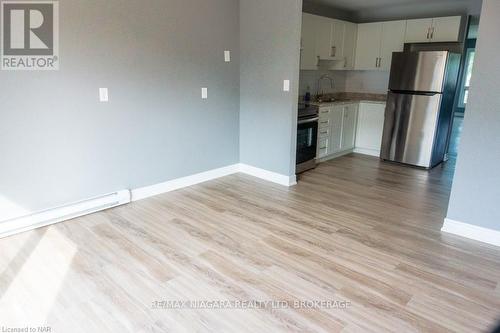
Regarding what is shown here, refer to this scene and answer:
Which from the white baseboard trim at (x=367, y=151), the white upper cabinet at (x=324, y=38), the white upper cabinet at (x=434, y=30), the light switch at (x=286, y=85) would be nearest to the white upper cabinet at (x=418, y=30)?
the white upper cabinet at (x=434, y=30)

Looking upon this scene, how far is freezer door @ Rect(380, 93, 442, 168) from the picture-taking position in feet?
16.4

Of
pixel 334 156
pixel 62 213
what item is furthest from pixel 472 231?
pixel 62 213

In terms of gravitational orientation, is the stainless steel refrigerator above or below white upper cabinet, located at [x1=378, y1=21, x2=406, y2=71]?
below

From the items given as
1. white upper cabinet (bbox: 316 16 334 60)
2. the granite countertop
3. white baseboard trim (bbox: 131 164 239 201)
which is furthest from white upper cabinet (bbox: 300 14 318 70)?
white baseboard trim (bbox: 131 164 239 201)

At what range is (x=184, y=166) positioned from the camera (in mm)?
4129

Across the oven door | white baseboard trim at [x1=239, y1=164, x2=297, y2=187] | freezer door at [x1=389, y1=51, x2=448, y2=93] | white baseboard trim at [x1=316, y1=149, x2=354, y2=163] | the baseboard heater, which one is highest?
freezer door at [x1=389, y1=51, x2=448, y2=93]

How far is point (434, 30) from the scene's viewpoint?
510 centimetres

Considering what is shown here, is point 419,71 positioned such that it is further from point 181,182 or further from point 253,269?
point 253,269

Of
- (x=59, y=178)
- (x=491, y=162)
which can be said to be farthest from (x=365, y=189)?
(x=59, y=178)

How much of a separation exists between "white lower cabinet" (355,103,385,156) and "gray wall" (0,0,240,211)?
2.52m

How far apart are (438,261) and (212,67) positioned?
3.05 m

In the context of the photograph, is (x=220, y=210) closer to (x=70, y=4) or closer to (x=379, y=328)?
(x=379, y=328)
